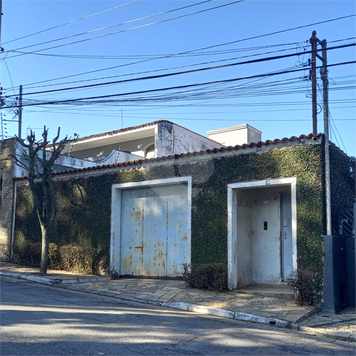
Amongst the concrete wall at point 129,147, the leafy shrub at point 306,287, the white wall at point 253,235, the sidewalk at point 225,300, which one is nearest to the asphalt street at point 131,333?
the sidewalk at point 225,300

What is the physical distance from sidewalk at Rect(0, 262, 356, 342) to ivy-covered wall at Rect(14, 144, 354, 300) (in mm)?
927

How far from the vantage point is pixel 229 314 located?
8.65 meters

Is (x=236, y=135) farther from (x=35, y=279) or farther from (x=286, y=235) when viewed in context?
(x=35, y=279)

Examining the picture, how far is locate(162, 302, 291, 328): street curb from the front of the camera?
26.4 ft

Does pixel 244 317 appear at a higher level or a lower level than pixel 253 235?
lower

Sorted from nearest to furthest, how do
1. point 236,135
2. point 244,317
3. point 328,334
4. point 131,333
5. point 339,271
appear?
1. point 131,333
2. point 328,334
3. point 244,317
4. point 339,271
5. point 236,135

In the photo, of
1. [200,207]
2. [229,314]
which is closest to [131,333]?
[229,314]

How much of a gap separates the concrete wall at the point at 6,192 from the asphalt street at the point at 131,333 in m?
8.41

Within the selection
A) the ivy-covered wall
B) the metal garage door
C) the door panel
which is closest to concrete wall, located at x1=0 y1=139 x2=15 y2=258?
the ivy-covered wall

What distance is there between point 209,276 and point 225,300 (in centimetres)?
117

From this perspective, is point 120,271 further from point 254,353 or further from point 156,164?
point 254,353

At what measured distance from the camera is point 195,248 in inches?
453

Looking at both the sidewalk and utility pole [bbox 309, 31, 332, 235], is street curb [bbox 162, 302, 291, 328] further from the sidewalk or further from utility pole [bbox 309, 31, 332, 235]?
utility pole [bbox 309, 31, 332, 235]

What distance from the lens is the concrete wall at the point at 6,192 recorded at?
16.8 metres
